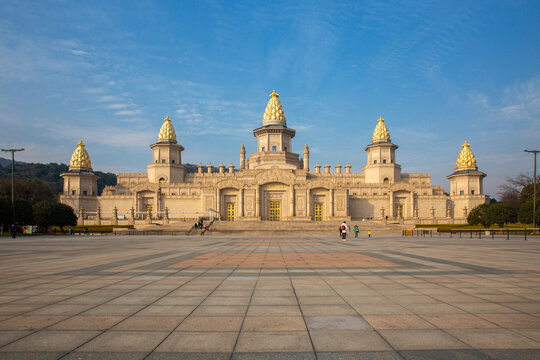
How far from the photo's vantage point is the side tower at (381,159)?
75500 mm

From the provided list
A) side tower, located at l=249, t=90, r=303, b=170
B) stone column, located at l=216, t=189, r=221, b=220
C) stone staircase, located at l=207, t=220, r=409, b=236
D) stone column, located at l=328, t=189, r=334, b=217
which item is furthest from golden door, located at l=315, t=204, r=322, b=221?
stone column, located at l=216, t=189, r=221, b=220

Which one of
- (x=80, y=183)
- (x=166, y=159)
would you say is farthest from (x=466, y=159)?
(x=80, y=183)

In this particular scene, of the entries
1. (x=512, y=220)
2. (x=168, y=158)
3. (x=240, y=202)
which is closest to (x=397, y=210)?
(x=512, y=220)

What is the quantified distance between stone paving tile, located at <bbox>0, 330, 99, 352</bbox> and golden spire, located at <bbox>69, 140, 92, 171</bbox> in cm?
7823

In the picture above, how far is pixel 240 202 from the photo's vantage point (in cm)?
6341

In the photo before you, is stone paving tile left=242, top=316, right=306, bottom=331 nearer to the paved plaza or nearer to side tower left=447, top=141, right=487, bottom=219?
the paved plaza

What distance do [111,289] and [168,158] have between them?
229 ft

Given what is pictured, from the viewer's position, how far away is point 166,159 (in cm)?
7694

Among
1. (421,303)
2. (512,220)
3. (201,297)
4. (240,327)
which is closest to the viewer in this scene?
(240,327)

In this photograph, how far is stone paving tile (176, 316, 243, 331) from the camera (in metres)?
6.20

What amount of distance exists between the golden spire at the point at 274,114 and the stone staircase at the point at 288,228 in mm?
26538

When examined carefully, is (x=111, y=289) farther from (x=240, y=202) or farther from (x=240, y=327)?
(x=240, y=202)

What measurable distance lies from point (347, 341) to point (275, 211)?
59.1 meters

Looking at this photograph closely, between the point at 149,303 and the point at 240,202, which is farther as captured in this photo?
the point at 240,202
